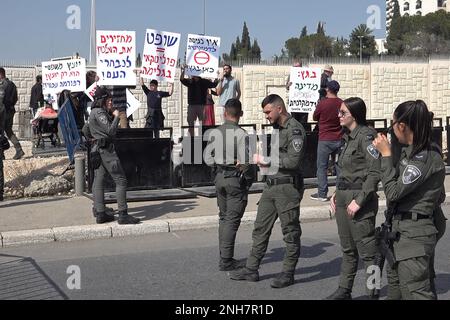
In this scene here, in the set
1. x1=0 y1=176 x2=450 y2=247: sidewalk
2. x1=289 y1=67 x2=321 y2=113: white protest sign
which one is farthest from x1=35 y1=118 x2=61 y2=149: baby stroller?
x1=289 y1=67 x2=321 y2=113: white protest sign

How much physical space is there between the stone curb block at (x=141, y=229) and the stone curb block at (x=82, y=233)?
106mm

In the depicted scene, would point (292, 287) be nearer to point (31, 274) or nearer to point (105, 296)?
point (105, 296)

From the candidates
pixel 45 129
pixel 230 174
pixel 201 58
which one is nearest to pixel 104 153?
pixel 230 174

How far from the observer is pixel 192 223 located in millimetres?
9469

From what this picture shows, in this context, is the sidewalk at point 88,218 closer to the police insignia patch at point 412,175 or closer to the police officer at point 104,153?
the police officer at point 104,153

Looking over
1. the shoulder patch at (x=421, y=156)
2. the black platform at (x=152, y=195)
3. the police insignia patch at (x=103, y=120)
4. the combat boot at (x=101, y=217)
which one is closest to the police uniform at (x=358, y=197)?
the shoulder patch at (x=421, y=156)

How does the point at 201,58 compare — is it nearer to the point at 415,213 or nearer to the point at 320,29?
the point at 415,213

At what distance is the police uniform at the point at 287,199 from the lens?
6250 millimetres

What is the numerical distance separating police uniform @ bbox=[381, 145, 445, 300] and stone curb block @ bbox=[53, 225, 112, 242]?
17.2 feet

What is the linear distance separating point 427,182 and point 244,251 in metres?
3.92

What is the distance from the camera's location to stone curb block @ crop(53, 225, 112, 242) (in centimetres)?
879

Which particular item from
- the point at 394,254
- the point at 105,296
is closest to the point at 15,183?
the point at 105,296

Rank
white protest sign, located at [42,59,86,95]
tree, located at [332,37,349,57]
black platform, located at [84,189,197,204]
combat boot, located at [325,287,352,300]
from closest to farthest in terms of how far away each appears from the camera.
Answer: combat boot, located at [325,287,352,300]
black platform, located at [84,189,197,204]
white protest sign, located at [42,59,86,95]
tree, located at [332,37,349,57]

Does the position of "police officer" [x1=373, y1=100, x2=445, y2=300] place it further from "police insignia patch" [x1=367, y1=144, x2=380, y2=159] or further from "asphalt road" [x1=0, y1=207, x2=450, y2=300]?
"asphalt road" [x1=0, y1=207, x2=450, y2=300]
